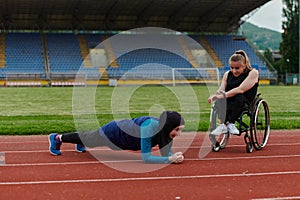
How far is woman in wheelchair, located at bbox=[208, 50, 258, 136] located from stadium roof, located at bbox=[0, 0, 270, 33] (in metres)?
36.3

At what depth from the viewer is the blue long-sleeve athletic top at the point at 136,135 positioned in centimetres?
575

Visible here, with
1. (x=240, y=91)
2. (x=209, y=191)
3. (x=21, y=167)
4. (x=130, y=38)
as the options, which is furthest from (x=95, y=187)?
(x=130, y=38)

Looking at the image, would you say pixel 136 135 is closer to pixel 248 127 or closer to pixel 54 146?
pixel 54 146

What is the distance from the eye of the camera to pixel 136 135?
5.89m

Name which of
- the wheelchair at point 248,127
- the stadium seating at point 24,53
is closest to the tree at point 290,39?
the stadium seating at point 24,53

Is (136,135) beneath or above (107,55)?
beneath

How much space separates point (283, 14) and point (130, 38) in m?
20.3

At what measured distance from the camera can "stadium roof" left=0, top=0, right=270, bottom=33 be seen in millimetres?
43250

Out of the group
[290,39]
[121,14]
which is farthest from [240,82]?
[290,39]

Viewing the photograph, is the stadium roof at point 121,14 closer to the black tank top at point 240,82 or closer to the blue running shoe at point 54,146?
the black tank top at point 240,82

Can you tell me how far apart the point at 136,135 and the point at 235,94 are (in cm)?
157

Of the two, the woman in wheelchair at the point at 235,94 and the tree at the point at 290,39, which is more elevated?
the tree at the point at 290,39

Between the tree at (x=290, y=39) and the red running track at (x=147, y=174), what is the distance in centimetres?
5026

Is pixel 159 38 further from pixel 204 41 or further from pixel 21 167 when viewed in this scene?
pixel 21 167
